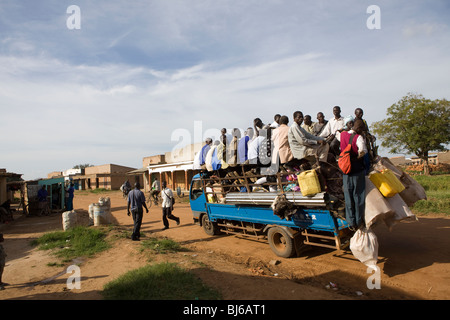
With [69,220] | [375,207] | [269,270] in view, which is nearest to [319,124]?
[375,207]

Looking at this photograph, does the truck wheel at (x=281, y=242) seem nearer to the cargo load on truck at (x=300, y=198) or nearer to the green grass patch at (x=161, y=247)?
the cargo load on truck at (x=300, y=198)

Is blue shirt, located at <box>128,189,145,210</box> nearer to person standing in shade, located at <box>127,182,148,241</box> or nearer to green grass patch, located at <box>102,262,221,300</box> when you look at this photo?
person standing in shade, located at <box>127,182,148,241</box>

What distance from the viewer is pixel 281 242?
6.82 metres

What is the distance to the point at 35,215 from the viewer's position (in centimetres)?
1741

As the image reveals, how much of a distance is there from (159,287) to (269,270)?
7.67 feet

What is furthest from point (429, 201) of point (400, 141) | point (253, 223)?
point (400, 141)

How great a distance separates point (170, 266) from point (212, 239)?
372cm

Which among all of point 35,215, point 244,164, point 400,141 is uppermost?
point 400,141

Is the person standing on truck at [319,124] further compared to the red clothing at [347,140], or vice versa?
the person standing on truck at [319,124]

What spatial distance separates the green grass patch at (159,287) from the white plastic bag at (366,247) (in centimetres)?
247

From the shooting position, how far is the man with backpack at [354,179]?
4.83 metres

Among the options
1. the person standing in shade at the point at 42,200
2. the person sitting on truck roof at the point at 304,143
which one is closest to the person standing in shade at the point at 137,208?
the person sitting on truck roof at the point at 304,143
